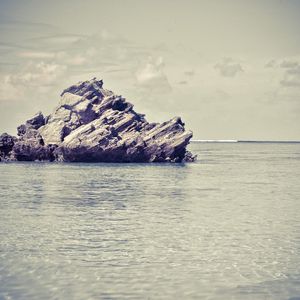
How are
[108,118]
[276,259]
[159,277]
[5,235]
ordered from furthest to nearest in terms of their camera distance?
[108,118], [5,235], [276,259], [159,277]

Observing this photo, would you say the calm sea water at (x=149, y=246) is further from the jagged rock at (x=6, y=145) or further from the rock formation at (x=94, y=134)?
the jagged rock at (x=6, y=145)

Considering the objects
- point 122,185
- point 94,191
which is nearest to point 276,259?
point 94,191

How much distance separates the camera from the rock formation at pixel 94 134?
115250 millimetres

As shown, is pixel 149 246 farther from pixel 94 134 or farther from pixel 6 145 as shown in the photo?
pixel 6 145

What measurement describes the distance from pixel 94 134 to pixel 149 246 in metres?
87.5

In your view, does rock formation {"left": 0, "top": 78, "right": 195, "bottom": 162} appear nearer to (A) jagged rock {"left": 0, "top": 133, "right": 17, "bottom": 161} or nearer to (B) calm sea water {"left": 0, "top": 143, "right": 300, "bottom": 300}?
(A) jagged rock {"left": 0, "top": 133, "right": 17, "bottom": 161}

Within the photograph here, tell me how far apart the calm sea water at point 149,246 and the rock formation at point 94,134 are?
5825 centimetres

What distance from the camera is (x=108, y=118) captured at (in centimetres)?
12294

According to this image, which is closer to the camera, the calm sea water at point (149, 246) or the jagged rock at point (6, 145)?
the calm sea water at point (149, 246)

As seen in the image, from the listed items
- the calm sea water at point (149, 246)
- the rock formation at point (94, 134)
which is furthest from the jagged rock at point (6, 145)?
the calm sea water at point (149, 246)

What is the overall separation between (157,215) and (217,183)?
32897 mm

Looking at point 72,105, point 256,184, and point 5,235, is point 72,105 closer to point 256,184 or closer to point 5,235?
point 256,184

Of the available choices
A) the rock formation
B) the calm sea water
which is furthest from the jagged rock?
the calm sea water

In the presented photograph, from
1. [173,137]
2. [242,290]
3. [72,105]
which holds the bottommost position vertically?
[242,290]
